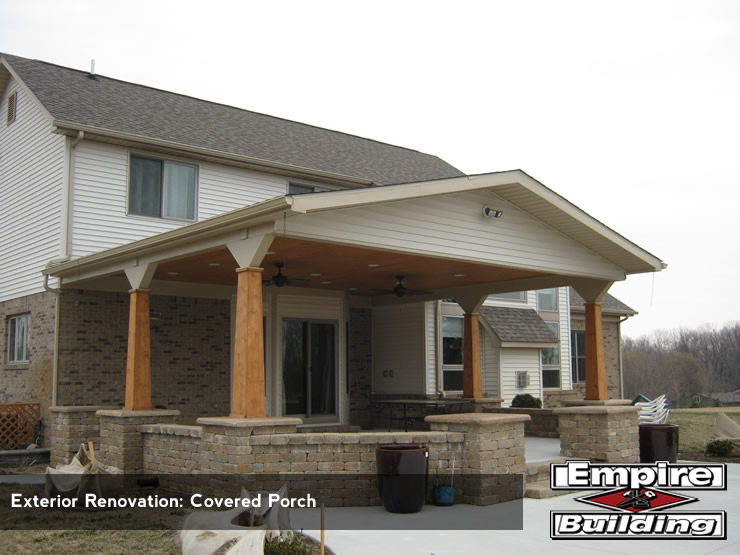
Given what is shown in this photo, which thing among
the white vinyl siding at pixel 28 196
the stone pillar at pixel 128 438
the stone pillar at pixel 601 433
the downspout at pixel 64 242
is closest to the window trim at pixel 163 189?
the downspout at pixel 64 242

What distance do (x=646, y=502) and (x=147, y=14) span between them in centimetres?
1315

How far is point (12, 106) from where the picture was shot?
55.0 feet

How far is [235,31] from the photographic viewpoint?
17.6m

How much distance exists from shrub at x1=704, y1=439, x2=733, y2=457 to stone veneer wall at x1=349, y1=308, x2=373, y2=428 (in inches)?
281

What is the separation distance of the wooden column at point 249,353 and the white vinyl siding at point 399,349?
27.7 ft

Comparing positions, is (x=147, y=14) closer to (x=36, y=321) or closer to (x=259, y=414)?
(x=36, y=321)

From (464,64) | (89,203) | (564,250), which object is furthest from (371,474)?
(464,64)

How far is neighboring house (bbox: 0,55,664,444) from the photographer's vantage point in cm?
1024

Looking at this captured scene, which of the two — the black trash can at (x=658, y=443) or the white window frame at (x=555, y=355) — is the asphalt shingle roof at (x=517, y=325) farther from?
the black trash can at (x=658, y=443)

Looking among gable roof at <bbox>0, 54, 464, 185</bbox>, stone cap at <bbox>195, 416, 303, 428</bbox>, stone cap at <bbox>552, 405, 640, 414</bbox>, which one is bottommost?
stone cap at <bbox>552, 405, 640, 414</bbox>

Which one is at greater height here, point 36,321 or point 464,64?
point 464,64

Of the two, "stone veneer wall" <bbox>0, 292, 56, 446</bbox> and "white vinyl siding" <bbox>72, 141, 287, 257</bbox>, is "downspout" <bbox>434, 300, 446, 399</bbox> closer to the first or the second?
"white vinyl siding" <bbox>72, 141, 287, 257</bbox>

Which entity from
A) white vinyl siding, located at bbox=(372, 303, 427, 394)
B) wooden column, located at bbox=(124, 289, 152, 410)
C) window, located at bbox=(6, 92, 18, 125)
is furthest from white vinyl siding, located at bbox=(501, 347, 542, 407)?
window, located at bbox=(6, 92, 18, 125)

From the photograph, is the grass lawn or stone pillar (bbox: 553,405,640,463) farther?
the grass lawn
